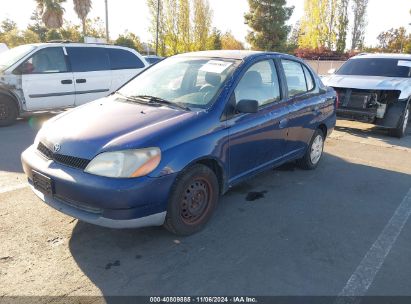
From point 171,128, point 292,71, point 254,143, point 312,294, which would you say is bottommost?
point 312,294

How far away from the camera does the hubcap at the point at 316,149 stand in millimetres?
5570

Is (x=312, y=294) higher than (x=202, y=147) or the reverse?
the reverse

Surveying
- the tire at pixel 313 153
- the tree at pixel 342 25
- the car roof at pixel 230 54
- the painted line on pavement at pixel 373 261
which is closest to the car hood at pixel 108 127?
the car roof at pixel 230 54

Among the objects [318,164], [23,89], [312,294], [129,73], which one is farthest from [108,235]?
[129,73]

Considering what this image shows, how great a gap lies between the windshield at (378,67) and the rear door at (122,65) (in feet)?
17.4

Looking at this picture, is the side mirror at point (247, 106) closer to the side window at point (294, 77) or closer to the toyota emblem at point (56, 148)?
the side window at point (294, 77)

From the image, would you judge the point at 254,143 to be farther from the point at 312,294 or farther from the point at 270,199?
the point at 312,294

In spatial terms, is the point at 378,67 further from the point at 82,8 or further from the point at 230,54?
the point at 82,8

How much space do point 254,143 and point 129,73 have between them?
6.29 m

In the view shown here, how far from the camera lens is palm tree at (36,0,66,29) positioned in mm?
35000

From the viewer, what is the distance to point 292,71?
16.0 ft

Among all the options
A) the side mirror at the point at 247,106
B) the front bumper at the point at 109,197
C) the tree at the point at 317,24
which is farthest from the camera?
the tree at the point at 317,24

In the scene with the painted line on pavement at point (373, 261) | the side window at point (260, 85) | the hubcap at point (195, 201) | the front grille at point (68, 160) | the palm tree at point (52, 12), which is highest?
the palm tree at point (52, 12)

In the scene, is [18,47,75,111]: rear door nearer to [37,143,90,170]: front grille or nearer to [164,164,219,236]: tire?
[37,143,90,170]: front grille
